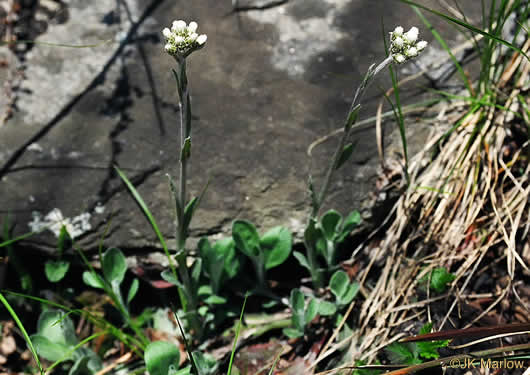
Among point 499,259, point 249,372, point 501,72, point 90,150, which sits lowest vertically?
point 249,372

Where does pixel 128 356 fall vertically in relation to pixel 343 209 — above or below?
below

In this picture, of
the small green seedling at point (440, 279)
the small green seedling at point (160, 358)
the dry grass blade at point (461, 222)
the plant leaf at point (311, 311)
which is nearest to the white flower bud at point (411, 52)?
the dry grass blade at point (461, 222)

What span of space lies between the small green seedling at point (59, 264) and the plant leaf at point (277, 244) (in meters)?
0.87

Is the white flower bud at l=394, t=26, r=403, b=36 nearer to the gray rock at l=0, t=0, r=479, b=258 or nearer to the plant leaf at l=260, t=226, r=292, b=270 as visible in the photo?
the gray rock at l=0, t=0, r=479, b=258

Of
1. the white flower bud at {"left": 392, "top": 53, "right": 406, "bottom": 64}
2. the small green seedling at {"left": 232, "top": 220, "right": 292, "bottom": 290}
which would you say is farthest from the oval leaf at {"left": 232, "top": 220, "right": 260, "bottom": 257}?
the white flower bud at {"left": 392, "top": 53, "right": 406, "bottom": 64}

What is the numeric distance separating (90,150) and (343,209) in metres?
1.22

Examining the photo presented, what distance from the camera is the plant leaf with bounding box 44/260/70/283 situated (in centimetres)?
235

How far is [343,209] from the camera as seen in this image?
2422mm

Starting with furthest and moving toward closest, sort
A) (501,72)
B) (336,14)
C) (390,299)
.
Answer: (336,14) < (501,72) < (390,299)

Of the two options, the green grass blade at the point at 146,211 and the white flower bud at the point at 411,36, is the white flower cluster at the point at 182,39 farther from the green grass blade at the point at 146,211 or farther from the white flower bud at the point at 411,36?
the green grass blade at the point at 146,211

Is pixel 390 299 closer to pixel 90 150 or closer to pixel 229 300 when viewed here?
pixel 229 300

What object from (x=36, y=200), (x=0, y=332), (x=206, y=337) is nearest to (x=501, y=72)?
(x=206, y=337)

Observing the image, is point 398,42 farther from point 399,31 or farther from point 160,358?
point 160,358

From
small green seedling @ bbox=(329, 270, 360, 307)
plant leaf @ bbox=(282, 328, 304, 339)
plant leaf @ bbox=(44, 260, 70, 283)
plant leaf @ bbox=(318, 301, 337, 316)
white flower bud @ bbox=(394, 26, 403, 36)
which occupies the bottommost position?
plant leaf @ bbox=(282, 328, 304, 339)
